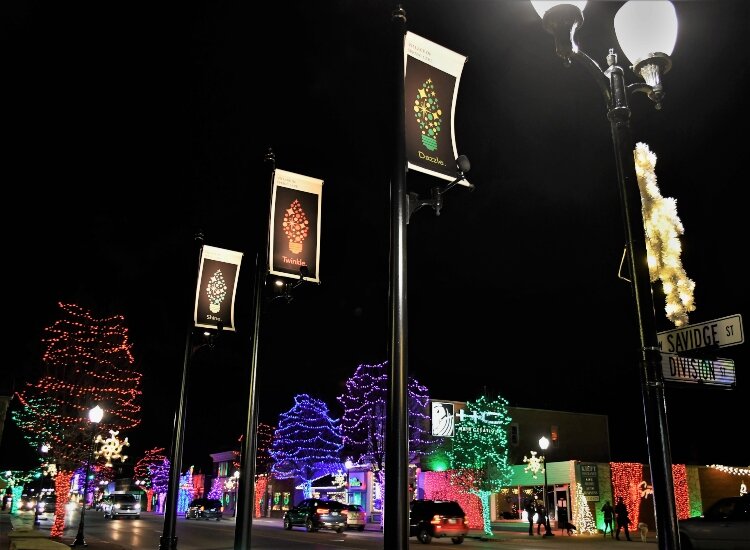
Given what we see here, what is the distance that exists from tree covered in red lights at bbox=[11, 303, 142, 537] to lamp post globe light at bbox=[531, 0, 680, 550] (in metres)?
25.3

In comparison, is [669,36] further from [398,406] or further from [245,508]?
[245,508]

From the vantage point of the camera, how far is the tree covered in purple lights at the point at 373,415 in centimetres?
4797

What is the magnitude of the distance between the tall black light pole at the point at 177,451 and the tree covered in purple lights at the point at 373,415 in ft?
99.9

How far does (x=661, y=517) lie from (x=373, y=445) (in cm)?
4419

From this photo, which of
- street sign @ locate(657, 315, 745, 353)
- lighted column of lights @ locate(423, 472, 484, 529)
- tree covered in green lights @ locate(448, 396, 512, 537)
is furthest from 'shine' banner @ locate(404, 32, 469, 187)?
lighted column of lights @ locate(423, 472, 484, 529)

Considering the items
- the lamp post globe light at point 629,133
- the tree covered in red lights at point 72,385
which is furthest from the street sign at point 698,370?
the tree covered in red lights at point 72,385

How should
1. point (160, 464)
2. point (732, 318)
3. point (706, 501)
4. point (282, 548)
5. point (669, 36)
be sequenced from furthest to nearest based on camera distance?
point (160, 464), point (706, 501), point (282, 548), point (732, 318), point (669, 36)

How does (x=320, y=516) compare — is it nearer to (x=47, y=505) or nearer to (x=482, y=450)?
(x=482, y=450)

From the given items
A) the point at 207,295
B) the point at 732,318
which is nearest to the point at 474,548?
the point at 207,295

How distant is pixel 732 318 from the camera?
6.16 m

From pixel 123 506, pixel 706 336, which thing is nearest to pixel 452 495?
pixel 123 506

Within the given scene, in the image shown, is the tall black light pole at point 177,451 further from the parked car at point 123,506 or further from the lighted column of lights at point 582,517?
the parked car at point 123,506

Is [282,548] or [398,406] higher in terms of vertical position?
[398,406]

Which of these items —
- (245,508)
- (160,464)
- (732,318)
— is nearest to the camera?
(732,318)
